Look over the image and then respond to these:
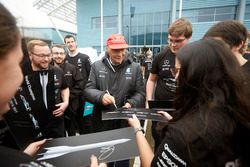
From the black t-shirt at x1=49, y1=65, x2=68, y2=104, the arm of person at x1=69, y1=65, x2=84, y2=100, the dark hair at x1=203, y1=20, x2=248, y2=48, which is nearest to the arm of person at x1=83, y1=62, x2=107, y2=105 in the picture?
the black t-shirt at x1=49, y1=65, x2=68, y2=104

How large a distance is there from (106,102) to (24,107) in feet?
2.32

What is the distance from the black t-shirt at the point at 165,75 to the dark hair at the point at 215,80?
4.43 ft

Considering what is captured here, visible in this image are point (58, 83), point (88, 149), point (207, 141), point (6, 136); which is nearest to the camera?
point (207, 141)

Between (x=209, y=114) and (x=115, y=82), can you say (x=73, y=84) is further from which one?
(x=209, y=114)

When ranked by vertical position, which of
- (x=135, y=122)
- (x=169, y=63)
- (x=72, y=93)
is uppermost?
(x=169, y=63)

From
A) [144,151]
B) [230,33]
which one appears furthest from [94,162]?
[230,33]

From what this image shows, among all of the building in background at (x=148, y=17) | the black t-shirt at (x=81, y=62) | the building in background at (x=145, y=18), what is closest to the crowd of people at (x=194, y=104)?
the black t-shirt at (x=81, y=62)

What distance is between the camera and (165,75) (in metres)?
2.38

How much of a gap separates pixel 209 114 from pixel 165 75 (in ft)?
5.02

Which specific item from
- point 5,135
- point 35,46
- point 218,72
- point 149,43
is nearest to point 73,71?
point 35,46

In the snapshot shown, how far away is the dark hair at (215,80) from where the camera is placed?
895 mm

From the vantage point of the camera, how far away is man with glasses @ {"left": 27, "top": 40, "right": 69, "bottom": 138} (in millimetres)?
1565

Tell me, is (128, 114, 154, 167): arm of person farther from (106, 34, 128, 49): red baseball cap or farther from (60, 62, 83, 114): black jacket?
(60, 62, 83, 114): black jacket

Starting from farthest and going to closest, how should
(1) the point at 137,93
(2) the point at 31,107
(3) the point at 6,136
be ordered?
1. (1) the point at 137,93
2. (2) the point at 31,107
3. (3) the point at 6,136
